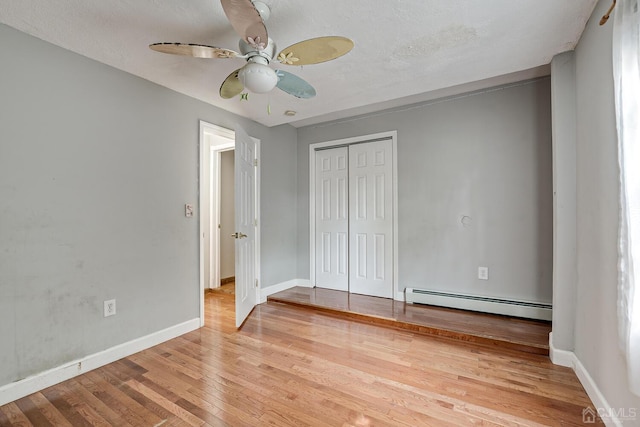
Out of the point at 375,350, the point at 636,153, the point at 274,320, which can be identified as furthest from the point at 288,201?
the point at 636,153

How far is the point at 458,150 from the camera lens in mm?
3340

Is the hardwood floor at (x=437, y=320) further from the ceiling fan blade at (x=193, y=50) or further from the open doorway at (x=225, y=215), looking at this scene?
A: the ceiling fan blade at (x=193, y=50)

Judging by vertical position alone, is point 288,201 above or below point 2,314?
above

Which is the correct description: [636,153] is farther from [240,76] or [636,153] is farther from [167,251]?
[167,251]

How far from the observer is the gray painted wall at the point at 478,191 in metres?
2.96

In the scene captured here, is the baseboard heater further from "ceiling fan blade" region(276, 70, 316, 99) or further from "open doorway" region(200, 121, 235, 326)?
"open doorway" region(200, 121, 235, 326)

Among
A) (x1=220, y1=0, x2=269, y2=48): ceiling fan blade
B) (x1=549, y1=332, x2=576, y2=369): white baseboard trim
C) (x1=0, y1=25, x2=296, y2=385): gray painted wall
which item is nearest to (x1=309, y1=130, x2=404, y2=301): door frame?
(x1=549, y1=332, x2=576, y2=369): white baseboard trim

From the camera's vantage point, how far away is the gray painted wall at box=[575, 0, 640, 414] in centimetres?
151

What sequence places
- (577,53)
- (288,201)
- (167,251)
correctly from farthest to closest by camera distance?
(288,201), (167,251), (577,53)

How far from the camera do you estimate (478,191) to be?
324cm

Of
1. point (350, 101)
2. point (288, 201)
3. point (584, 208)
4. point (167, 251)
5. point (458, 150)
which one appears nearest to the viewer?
point (584, 208)

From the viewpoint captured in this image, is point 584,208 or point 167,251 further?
point 167,251

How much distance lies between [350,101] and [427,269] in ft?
6.91

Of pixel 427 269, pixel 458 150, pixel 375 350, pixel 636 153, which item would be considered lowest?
Answer: pixel 375 350
